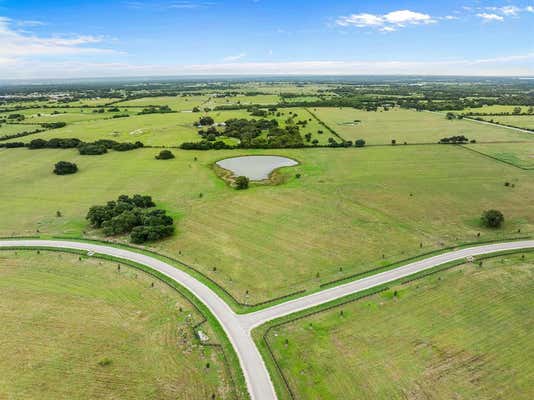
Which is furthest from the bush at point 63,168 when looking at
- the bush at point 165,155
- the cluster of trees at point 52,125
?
the cluster of trees at point 52,125

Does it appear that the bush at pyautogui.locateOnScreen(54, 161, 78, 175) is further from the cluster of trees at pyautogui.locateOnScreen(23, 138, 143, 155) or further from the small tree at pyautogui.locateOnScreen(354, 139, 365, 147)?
the small tree at pyautogui.locateOnScreen(354, 139, 365, 147)

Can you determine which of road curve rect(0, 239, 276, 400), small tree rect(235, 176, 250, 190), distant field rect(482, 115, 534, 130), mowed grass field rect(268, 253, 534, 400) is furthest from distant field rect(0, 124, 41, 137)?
distant field rect(482, 115, 534, 130)

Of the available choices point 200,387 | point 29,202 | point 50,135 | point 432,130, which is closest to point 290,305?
point 200,387

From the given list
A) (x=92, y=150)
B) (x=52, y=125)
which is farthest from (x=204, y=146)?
(x=52, y=125)

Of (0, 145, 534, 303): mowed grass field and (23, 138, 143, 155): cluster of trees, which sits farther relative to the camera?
(23, 138, 143, 155): cluster of trees

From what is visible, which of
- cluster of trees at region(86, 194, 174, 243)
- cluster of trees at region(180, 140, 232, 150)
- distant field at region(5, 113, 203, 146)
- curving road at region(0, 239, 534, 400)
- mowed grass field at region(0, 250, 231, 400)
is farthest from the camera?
distant field at region(5, 113, 203, 146)

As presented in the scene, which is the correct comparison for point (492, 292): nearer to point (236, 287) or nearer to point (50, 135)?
point (236, 287)
